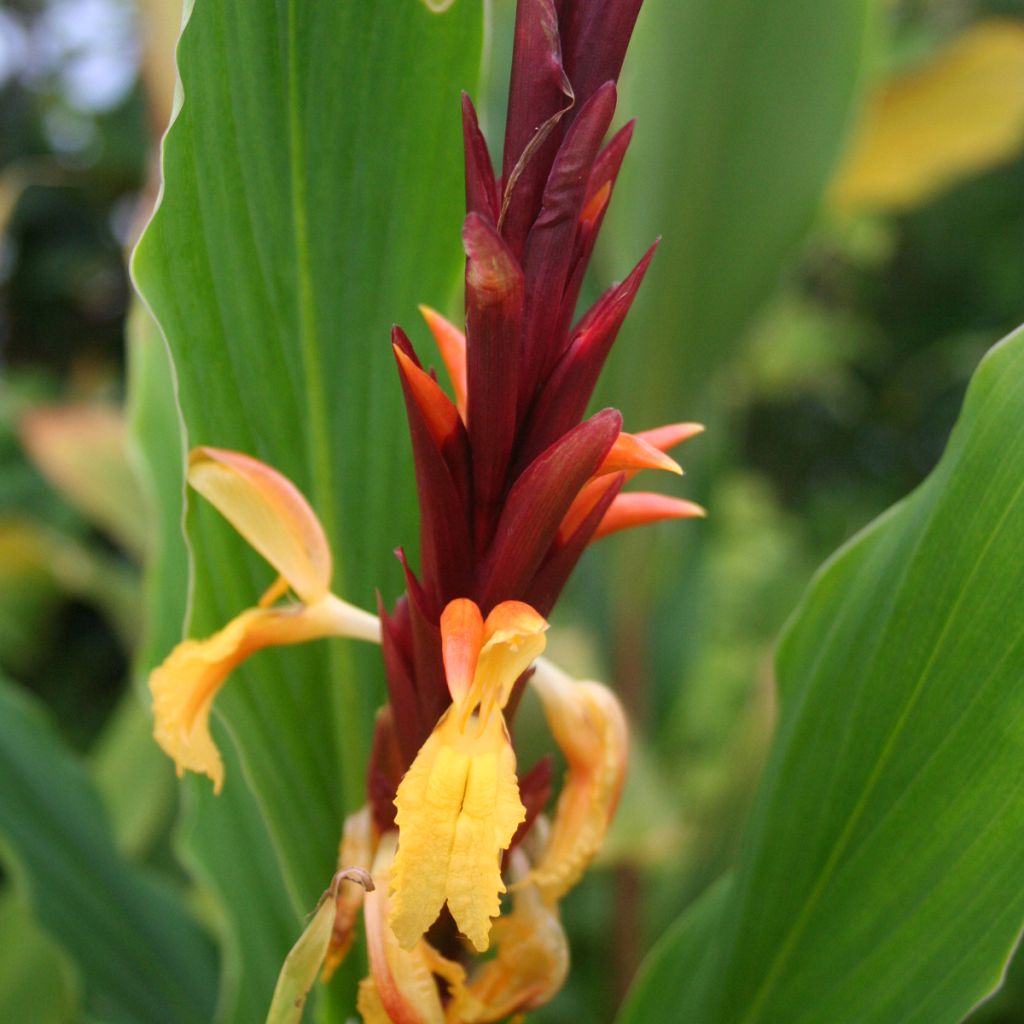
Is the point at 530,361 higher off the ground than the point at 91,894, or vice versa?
the point at 530,361

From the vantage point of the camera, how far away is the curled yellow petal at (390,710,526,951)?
0.36 meters

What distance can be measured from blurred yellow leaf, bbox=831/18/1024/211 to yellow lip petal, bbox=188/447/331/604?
5.01 ft

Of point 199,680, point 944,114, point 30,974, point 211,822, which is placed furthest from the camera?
point 944,114

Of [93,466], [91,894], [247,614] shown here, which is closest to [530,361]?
[247,614]

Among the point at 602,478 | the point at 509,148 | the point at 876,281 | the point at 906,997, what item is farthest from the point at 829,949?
the point at 876,281

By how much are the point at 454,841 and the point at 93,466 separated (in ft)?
4.40

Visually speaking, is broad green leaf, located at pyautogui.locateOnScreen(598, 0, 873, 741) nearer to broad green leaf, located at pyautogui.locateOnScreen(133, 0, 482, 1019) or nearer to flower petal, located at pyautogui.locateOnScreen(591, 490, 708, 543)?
broad green leaf, located at pyautogui.locateOnScreen(133, 0, 482, 1019)

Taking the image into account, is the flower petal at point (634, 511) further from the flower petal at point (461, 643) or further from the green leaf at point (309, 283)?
the green leaf at point (309, 283)

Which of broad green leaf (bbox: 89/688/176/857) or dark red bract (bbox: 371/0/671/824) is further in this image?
broad green leaf (bbox: 89/688/176/857)

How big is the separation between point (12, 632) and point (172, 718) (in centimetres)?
154

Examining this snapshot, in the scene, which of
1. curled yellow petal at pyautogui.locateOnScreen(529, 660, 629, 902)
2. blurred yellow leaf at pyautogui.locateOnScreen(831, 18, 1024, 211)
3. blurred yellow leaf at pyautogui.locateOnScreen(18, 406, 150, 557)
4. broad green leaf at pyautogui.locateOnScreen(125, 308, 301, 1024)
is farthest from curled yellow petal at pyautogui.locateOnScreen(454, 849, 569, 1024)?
blurred yellow leaf at pyautogui.locateOnScreen(831, 18, 1024, 211)

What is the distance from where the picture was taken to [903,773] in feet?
1.85

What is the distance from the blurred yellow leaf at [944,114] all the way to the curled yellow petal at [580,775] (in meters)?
1.51

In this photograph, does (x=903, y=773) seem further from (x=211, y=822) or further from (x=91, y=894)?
(x=91, y=894)
